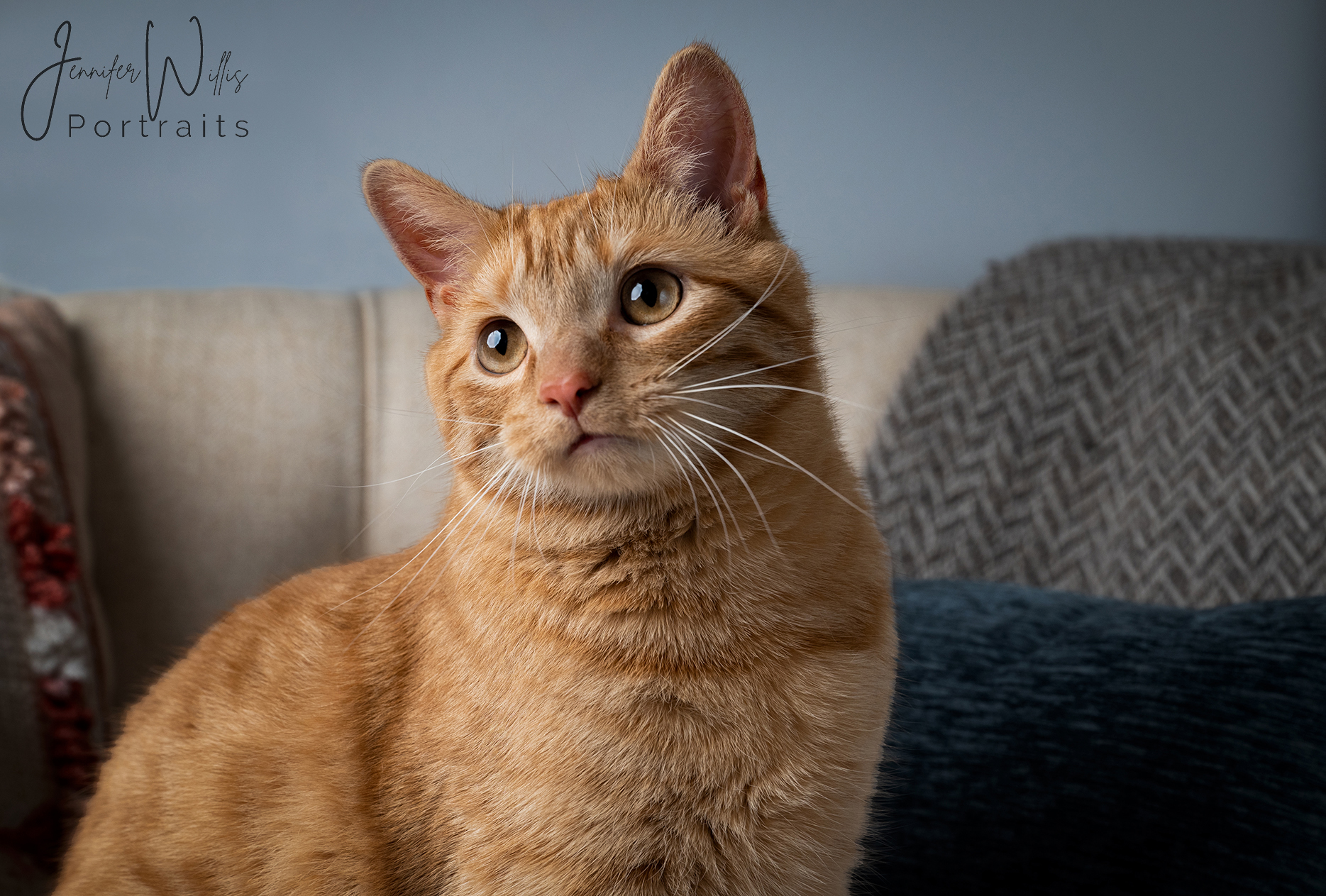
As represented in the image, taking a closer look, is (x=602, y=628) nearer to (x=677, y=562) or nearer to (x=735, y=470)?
(x=677, y=562)

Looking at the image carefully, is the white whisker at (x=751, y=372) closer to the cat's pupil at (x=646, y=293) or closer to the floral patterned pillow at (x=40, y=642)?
the cat's pupil at (x=646, y=293)

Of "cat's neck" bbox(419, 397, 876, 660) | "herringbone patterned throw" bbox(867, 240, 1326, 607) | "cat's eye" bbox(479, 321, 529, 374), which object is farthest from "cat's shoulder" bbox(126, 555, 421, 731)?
"herringbone patterned throw" bbox(867, 240, 1326, 607)

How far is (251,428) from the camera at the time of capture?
2.36 m

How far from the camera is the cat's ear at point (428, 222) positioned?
1.13m

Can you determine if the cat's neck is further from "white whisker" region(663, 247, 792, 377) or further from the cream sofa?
the cream sofa

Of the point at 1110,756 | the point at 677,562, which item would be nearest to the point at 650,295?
the point at 677,562

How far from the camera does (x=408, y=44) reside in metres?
2.37

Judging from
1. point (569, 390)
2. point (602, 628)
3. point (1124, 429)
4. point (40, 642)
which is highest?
point (569, 390)

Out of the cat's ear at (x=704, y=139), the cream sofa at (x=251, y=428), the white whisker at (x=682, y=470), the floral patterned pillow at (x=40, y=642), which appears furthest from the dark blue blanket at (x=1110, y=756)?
the floral patterned pillow at (x=40, y=642)

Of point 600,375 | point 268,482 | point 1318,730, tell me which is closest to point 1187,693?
point 1318,730

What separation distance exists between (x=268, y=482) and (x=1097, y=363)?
202cm

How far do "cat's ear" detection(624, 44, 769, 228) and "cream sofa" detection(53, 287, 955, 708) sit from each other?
1249 millimetres

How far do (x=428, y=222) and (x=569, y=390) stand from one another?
401mm

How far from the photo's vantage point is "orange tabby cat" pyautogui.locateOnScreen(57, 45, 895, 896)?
913mm
